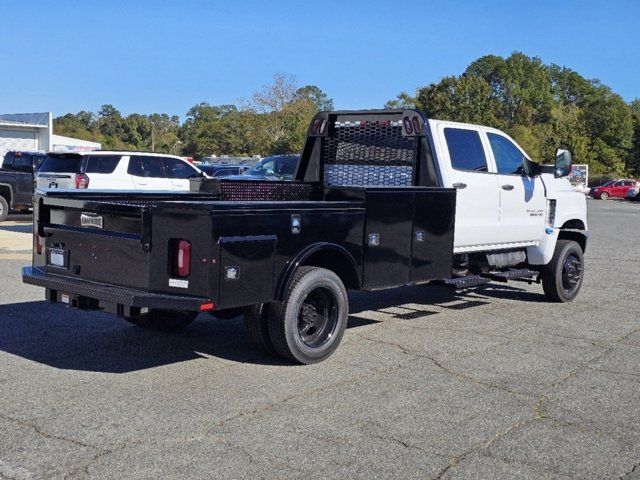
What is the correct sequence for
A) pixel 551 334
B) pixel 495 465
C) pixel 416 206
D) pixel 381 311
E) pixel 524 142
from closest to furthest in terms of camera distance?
pixel 495 465 → pixel 416 206 → pixel 551 334 → pixel 381 311 → pixel 524 142

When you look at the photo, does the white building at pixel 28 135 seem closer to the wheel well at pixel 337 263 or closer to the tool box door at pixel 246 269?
the wheel well at pixel 337 263

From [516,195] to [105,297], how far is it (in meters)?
5.64

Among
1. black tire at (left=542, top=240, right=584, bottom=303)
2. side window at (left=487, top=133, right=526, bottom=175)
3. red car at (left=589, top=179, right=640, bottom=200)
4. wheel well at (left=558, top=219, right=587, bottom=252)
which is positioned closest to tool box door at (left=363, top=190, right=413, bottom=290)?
side window at (left=487, top=133, right=526, bottom=175)

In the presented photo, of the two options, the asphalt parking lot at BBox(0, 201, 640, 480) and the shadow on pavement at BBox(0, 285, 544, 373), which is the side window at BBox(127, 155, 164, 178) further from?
the shadow on pavement at BBox(0, 285, 544, 373)

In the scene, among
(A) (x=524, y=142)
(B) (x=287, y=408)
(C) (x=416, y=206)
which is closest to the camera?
(B) (x=287, y=408)

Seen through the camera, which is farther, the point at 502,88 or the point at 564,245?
the point at 502,88

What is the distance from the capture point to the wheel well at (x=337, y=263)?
23.4 ft

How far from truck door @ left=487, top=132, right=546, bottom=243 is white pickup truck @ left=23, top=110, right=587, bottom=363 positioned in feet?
0.07

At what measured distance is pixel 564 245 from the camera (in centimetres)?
1076

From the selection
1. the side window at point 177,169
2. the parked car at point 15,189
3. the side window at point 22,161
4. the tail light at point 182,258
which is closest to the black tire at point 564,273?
the tail light at point 182,258

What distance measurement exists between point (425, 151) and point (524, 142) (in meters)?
70.0

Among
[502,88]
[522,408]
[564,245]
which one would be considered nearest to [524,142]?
[502,88]

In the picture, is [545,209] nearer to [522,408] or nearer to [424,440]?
[522,408]

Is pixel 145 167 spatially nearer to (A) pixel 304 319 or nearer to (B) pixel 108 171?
(B) pixel 108 171
